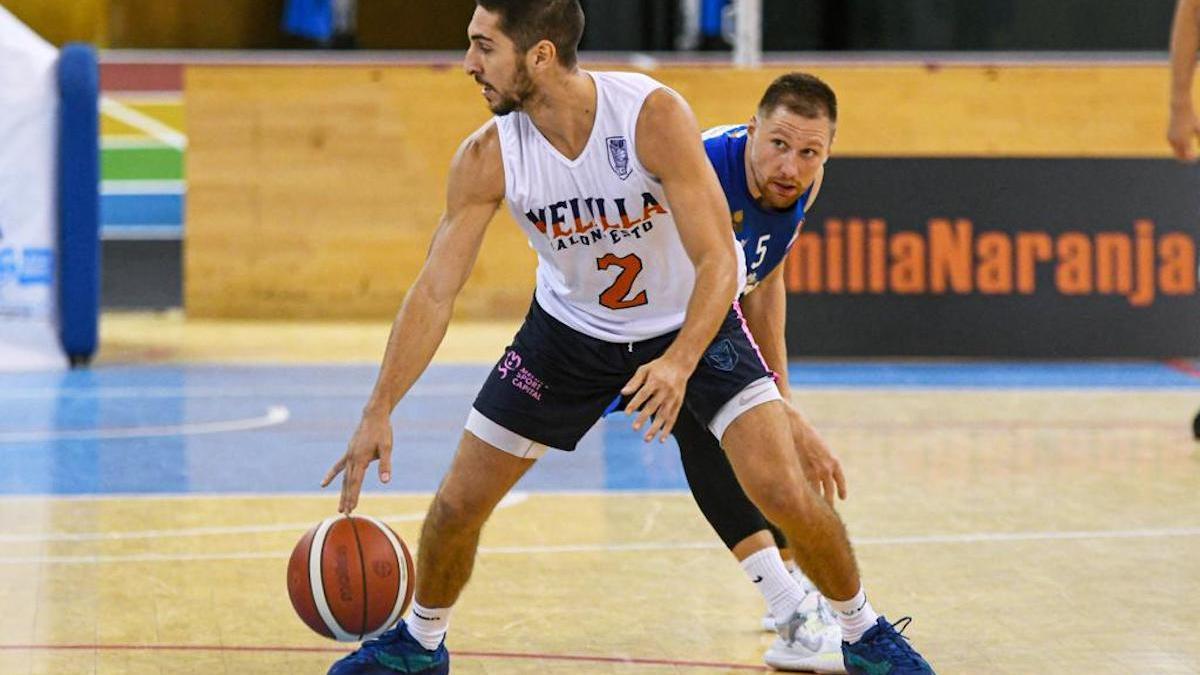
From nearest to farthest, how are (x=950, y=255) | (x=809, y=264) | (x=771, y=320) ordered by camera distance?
(x=771, y=320) < (x=809, y=264) < (x=950, y=255)

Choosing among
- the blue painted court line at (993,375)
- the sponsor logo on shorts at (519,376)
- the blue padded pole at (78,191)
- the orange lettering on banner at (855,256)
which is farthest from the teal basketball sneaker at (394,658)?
the orange lettering on banner at (855,256)

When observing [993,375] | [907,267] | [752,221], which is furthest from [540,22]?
[907,267]

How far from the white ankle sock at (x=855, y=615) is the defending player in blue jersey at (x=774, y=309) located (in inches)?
12.5

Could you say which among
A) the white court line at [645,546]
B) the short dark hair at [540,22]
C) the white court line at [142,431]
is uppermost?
the short dark hair at [540,22]

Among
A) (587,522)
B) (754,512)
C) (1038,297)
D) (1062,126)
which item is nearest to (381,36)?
(1062,126)

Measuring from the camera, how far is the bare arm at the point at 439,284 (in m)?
4.86

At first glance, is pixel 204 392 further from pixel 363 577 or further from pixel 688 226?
pixel 688 226

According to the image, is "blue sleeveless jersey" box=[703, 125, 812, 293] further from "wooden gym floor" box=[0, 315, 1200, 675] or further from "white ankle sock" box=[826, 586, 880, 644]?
"wooden gym floor" box=[0, 315, 1200, 675]

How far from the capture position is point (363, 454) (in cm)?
481

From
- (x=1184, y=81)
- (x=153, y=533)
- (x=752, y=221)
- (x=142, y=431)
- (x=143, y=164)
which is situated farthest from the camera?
(x=143, y=164)

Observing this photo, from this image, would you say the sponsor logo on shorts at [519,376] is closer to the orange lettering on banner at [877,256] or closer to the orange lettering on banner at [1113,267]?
the orange lettering on banner at [877,256]

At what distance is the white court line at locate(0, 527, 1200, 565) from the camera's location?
22.6 ft

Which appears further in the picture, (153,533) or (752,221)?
(153,533)

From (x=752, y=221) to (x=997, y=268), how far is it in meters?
8.13
